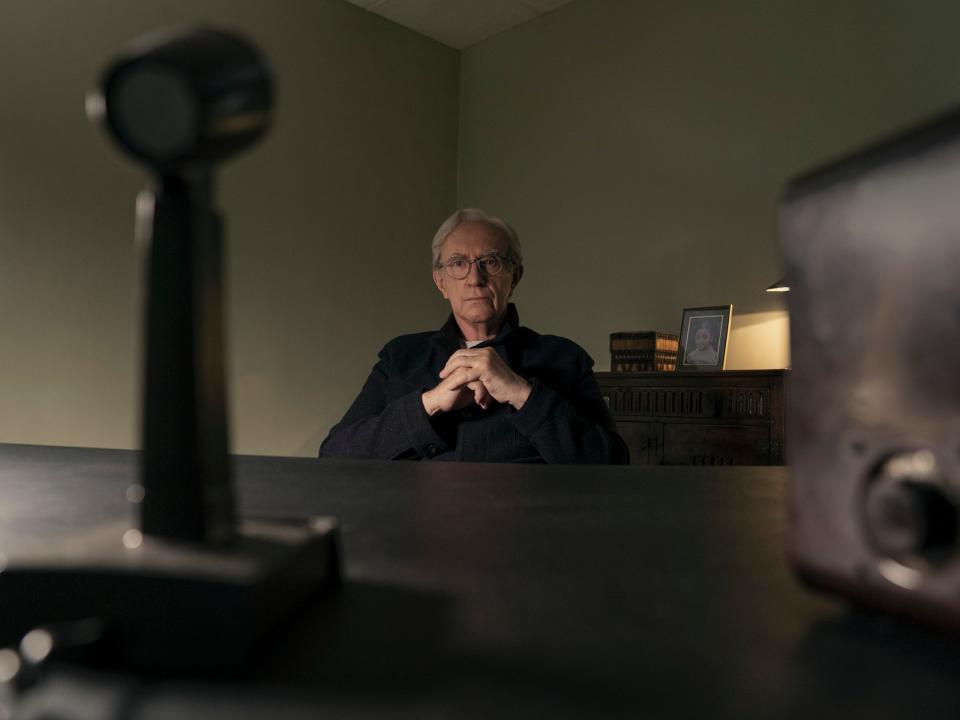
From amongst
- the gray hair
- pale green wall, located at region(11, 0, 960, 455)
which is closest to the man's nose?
the gray hair

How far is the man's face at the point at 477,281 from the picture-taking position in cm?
200

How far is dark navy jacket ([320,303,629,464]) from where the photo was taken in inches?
63.7

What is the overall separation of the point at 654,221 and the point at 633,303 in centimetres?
41

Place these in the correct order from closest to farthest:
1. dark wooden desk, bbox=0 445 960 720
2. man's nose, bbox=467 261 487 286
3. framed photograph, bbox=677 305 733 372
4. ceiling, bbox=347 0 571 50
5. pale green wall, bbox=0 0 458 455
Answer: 1. dark wooden desk, bbox=0 445 960 720
2. man's nose, bbox=467 261 487 286
3. pale green wall, bbox=0 0 458 455
4. framed photograph, bbox=677 305 733 372
5. ceiling, bbox=347 0 571 50

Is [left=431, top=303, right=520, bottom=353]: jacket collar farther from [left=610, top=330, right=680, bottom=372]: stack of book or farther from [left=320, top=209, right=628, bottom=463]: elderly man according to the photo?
[left=610, top=330, right=680, bottom=372]: stack of book

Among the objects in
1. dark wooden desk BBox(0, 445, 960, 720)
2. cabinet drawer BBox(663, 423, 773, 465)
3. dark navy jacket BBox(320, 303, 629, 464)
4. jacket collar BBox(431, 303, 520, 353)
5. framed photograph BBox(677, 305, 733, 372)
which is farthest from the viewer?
framed photograph BBox(677, 305, 733, 372)

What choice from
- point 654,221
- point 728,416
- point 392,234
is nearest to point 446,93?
point 392,234

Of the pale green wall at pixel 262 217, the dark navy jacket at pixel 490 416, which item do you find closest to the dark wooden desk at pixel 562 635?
the dark navy jacket at pixel 490 416

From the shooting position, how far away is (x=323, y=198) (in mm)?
3936

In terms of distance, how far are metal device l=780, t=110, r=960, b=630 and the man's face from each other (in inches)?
66.8

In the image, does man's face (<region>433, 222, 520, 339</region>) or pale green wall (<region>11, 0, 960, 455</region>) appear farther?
pale green wall (<region>11, 0, 960, 455</region>)

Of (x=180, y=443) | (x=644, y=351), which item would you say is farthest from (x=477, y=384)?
(x=644, y=351)

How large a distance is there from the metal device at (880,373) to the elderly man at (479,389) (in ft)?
4.27

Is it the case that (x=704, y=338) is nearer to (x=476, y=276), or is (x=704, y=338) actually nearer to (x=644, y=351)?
(x=644, y=351)
